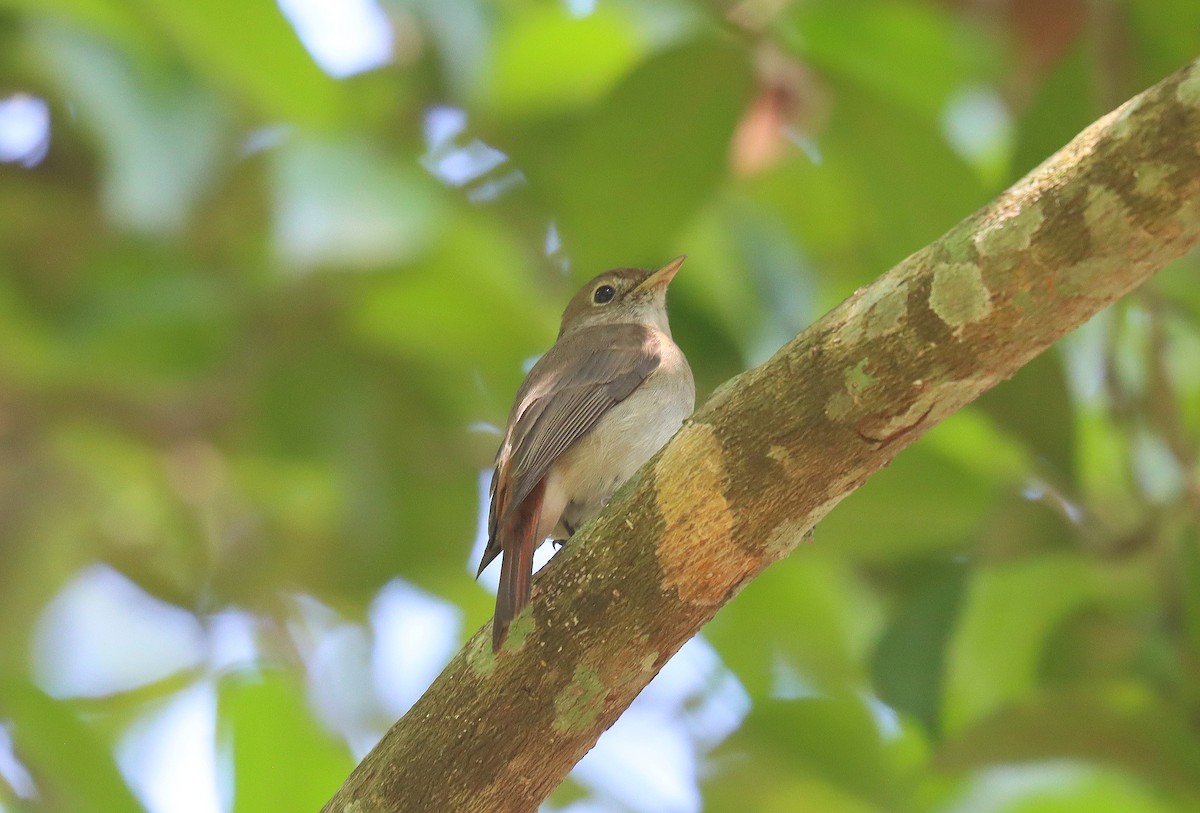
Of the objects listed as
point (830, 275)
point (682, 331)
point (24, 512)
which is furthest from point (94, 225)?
point (830, 275)

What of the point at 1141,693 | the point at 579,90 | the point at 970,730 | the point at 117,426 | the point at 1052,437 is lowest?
the point at 1141,693

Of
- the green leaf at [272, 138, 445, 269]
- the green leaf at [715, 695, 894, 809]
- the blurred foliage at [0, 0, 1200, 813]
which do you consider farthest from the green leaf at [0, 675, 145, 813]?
the green leaf at [715, 695, 894, 809]

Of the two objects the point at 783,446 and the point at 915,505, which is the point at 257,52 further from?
the point at 915,505

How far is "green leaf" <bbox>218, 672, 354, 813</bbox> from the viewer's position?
3906mm

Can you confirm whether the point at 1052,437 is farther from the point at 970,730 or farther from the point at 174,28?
the point at 174,28

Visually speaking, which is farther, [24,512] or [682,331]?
[24,512]

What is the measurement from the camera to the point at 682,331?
5.22 meters

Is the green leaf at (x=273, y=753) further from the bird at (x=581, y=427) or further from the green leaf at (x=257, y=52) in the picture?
the green leaf at (x=257, y=52)

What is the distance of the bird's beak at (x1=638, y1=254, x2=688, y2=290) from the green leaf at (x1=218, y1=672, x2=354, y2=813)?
1.93m

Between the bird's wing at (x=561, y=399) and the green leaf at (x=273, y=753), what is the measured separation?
82cm

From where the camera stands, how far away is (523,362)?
5.26 metres

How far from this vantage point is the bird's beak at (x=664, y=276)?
4992 millimetres

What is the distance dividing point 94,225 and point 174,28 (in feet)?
6.31

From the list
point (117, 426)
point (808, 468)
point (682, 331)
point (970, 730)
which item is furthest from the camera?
point (117, 426)
